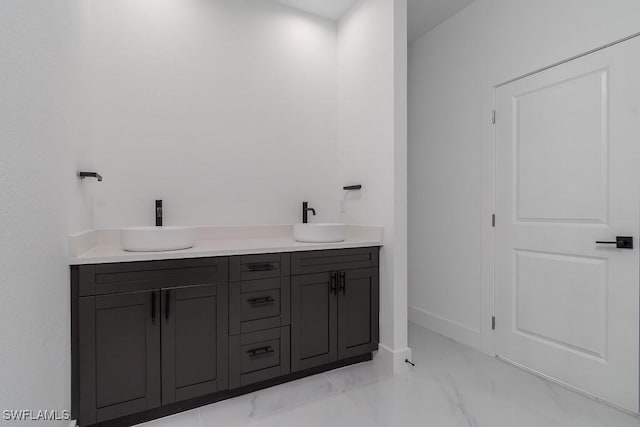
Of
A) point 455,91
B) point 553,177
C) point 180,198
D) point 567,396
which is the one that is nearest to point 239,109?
point 180,198

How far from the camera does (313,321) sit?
2.19 metres

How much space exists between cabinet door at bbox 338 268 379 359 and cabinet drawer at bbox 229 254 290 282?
0.45m

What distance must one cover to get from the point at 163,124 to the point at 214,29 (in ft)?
2.78

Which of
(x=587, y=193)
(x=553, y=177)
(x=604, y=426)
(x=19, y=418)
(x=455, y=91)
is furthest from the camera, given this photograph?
(x=455, y=91)

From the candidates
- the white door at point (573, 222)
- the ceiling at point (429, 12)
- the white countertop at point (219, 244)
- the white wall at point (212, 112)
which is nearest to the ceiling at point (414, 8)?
the ceiling at point (429, 12)

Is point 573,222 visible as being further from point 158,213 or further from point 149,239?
point 158,213

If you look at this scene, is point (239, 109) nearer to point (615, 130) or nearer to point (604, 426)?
point (615, 130)

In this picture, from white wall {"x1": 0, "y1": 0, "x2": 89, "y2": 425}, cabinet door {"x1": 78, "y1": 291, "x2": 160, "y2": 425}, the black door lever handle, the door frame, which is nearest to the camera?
white wall {"x1": 0, "y1": 0, "x2": 89, "y2": 425}

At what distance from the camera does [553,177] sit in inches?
85.5

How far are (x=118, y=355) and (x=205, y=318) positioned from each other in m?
0.44

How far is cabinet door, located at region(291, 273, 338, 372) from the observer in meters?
2.12

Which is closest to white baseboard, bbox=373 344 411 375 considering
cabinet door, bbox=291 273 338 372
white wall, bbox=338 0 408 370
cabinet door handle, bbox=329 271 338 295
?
white wall, bbox=338 0 408 370

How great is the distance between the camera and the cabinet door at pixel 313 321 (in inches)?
83.7

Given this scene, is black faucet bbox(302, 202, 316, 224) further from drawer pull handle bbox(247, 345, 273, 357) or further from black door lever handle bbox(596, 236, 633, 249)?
black door lever handle bbox(596, 236, 633, 249)
